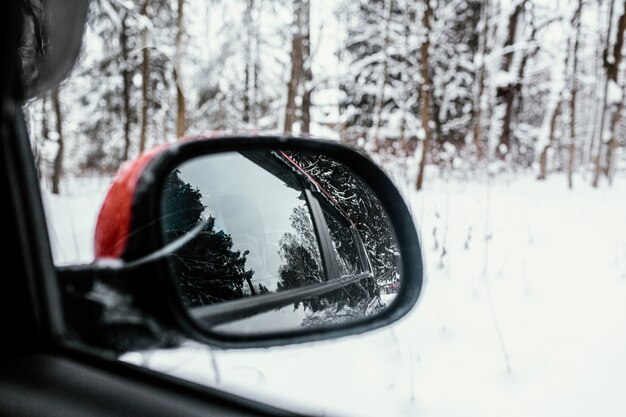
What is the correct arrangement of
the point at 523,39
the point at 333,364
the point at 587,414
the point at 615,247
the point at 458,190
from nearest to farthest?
the point at 587,414 → the point at 333,364 → the point at 615,247 → the point at 458,190 → the point at 523,39

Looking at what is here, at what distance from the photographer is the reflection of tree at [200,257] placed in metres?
1.13

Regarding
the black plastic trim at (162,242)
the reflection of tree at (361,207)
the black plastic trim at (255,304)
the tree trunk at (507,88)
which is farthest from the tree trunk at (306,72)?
the black plastic trim at (255,304)

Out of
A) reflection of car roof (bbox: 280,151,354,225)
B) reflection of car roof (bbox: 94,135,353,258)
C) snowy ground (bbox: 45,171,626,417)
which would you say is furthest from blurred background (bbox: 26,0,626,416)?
reflection of car roof (bbox: 94,135,353,258)

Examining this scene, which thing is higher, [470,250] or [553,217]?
[553,217]

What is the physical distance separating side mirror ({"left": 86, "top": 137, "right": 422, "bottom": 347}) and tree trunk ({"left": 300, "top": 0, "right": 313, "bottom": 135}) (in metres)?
10.6

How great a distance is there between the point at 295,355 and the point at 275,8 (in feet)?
34.7

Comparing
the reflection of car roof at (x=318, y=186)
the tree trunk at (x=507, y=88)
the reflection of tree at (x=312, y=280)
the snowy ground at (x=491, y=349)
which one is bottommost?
the snowy ground at (x=491, y=349)

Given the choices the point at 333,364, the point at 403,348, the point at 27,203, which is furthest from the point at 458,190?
the point at 27,203

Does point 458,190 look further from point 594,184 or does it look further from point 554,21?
point 554,21

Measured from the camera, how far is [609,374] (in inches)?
Result: 72.4

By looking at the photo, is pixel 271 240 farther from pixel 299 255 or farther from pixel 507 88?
pixel 507 88

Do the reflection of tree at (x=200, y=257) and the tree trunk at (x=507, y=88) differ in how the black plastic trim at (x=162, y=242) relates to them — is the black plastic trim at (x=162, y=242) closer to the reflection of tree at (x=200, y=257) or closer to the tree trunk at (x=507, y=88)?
the reflection of tree at (x=200, y=257)

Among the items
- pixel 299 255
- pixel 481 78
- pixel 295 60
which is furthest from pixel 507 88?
pixel 299 255

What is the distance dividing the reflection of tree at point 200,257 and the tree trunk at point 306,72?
36.1 feet
